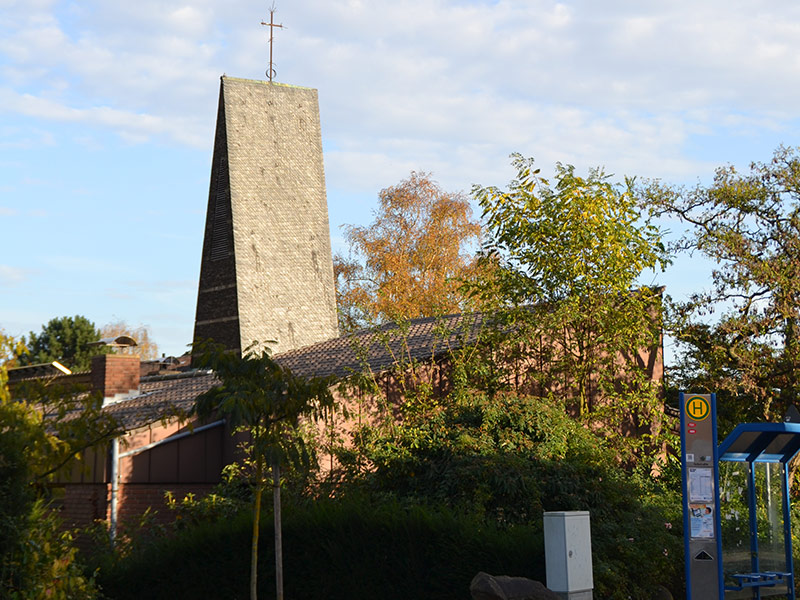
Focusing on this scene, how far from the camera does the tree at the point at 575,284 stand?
1652cm

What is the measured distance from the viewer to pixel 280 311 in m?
23.5

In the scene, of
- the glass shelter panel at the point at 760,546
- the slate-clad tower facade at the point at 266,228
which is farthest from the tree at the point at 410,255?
the glass shelter panel at the point at 760,546

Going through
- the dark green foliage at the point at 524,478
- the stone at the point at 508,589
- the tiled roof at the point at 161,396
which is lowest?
the stone at the point at 508,589

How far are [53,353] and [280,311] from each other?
29081mm

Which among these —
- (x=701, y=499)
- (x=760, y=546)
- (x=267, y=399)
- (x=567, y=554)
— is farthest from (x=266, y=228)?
(x=701, y=499)

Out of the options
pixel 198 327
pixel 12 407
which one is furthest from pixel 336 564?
pixel 198 327

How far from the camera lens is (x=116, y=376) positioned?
72.2 feet

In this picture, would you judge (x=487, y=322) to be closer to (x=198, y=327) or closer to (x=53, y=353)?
(x=198, y=327)

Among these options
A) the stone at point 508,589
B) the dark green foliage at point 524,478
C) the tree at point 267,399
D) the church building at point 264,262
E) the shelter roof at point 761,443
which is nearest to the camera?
the stone at point 508,589

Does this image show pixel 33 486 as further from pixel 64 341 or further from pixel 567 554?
pixel 64 341

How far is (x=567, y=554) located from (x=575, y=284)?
7875mm

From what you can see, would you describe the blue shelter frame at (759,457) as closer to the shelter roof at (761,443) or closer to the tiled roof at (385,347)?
the shelter roof at (761,443)

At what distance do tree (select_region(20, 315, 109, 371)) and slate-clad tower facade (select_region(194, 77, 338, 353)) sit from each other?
85.1 feet

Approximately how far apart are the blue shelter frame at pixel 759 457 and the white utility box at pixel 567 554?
2.12 metres
